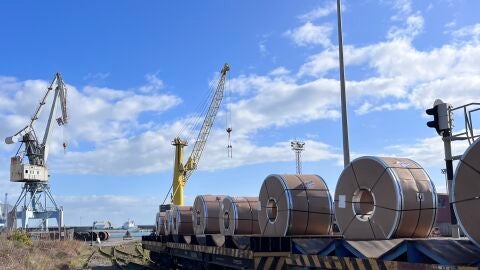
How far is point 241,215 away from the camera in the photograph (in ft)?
44.6

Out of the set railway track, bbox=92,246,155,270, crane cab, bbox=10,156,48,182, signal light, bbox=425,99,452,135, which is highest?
crane cab, bbox=10,156,48,182

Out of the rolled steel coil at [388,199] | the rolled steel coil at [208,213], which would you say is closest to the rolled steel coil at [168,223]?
the rolled steel coil at [208,213]

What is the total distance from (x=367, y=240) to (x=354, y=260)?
0.99 meters

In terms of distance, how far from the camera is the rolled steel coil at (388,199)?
285 inches

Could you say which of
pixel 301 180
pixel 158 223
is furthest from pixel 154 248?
pixel 301 180

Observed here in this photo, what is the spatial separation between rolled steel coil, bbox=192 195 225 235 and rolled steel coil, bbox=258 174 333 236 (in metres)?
5.49

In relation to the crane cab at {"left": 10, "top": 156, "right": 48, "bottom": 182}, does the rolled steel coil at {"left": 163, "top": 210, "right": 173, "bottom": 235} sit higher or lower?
lower

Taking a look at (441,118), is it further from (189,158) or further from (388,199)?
(189,158)

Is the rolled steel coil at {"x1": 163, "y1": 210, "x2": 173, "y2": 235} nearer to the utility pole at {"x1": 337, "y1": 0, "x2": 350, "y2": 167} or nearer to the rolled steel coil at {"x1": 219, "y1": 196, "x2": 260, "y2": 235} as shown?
the rolled steel coil at {"x1": 219, "y1": 196, "x2": 260, "y2": 235}

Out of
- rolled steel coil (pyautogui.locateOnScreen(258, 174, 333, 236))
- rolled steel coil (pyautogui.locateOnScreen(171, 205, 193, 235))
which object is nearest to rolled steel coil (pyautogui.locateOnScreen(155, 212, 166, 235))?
rolled steel coil (pyautogui.locateOnScreen(171, 205, 193, 235))

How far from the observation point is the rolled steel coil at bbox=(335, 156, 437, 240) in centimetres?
725

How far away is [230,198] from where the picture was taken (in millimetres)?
14180

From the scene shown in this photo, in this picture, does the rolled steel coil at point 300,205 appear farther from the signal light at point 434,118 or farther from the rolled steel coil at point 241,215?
the rolled steel coil at point 241,215

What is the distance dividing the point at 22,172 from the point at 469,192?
67862 mm
